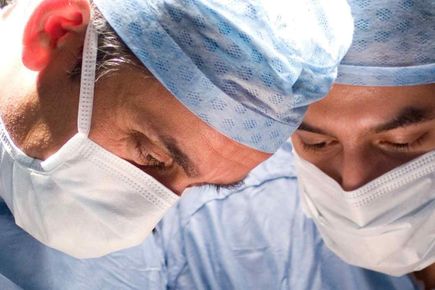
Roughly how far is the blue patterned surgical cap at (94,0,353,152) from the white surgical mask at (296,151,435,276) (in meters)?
0.44

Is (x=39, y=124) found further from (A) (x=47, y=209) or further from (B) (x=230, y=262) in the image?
(B) (x=230, y=262)

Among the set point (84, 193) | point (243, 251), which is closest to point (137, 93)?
point (84, 193)

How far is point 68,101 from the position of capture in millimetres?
926

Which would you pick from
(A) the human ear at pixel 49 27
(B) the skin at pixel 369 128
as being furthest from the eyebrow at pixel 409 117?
(A) the human ear at pixel 49 27

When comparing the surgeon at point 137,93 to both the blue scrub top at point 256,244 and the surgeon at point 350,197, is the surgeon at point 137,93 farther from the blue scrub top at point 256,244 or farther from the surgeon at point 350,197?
the blue scrub top at point 256,244

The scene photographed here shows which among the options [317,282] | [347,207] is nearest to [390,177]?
[347,207]

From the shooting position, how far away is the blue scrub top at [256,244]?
1.68m

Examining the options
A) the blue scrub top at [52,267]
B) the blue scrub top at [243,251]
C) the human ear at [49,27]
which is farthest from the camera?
the blue scrub top at [243,251]

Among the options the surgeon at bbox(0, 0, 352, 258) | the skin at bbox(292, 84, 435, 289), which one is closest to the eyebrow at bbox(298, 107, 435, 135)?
the skin at bbox(292, 84, 435, 289)

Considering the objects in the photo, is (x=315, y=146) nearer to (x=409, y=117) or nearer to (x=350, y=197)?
(x=350, y=197)

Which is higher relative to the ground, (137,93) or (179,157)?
(137,93)

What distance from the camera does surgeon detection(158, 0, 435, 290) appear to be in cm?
119

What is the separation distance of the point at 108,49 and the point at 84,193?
Result: 0.89 feet

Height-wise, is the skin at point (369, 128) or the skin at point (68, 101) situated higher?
the skin at point (68, 101)
